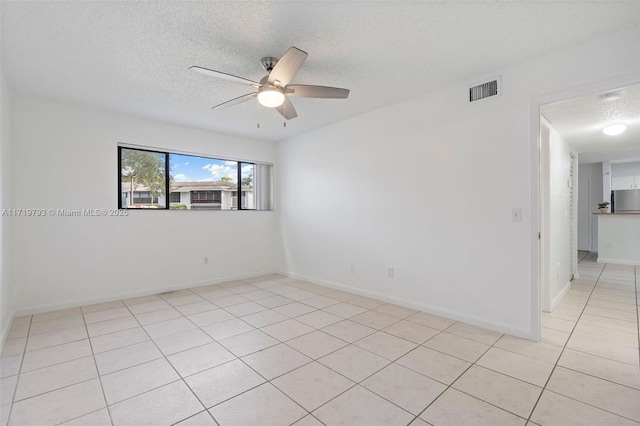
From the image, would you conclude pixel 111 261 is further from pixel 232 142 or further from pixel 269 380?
pixel 269 380

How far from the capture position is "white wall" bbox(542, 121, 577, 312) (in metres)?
3.54

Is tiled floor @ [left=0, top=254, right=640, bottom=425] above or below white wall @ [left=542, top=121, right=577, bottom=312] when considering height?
below

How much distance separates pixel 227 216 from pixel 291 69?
344 centimetres

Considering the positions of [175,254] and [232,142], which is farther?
[232,142]

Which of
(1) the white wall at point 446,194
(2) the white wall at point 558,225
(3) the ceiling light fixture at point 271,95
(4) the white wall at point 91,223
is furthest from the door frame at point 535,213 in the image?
(4) the white wall at point 91,223

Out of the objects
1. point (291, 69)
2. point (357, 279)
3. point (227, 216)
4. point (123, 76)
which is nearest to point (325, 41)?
point (291, 69)

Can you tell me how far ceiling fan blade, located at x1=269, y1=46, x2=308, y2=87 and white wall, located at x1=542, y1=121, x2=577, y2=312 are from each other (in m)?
3.23

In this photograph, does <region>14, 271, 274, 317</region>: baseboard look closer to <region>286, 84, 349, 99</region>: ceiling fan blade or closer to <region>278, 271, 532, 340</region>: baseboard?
<region>278, 271, 532, 340</region>: baseboard

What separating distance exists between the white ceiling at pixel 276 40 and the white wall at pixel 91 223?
0.53m

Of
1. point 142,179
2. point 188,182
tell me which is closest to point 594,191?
point 188,182

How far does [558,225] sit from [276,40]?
13.7 feet

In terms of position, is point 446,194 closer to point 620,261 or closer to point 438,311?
point 438,311

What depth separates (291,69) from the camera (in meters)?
2.23

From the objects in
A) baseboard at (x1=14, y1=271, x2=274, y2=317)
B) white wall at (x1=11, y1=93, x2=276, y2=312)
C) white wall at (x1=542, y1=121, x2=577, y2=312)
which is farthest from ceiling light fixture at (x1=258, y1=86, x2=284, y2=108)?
baseboard at (x1=14, y1=271, x2=274, y2=317)
